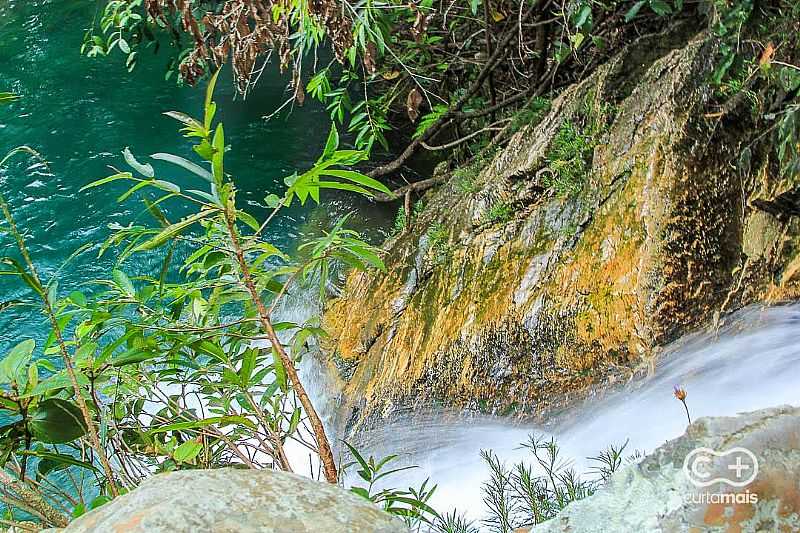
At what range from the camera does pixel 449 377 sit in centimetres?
375

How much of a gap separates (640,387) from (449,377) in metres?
0.94

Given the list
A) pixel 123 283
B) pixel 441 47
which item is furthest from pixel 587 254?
pixel 441 47

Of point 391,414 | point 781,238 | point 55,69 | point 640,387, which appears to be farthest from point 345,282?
point 55,69

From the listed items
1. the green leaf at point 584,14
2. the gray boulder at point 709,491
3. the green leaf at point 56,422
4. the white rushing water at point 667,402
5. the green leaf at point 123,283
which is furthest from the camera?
the green leaf at point 584,14

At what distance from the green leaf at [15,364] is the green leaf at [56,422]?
108 millimetres

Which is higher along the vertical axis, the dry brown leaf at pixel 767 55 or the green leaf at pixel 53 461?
the dry brown leaf at pixel 767 55

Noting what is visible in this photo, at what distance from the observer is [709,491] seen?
1.18 meters

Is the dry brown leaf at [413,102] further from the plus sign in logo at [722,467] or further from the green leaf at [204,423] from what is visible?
the plus sign in logo at [722,467]

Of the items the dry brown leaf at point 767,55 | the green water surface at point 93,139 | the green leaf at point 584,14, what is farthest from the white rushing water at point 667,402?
the green water surface at point 93,139

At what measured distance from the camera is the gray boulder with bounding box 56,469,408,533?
1.18m

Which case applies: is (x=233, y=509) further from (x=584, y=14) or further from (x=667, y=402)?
(x=584, y=14)

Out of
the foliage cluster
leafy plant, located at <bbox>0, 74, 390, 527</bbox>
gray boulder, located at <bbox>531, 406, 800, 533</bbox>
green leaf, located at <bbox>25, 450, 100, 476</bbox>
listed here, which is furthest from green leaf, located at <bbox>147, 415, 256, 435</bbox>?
the foliage cluster

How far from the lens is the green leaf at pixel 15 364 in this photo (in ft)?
5.81

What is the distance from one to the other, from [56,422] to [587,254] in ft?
7.94
